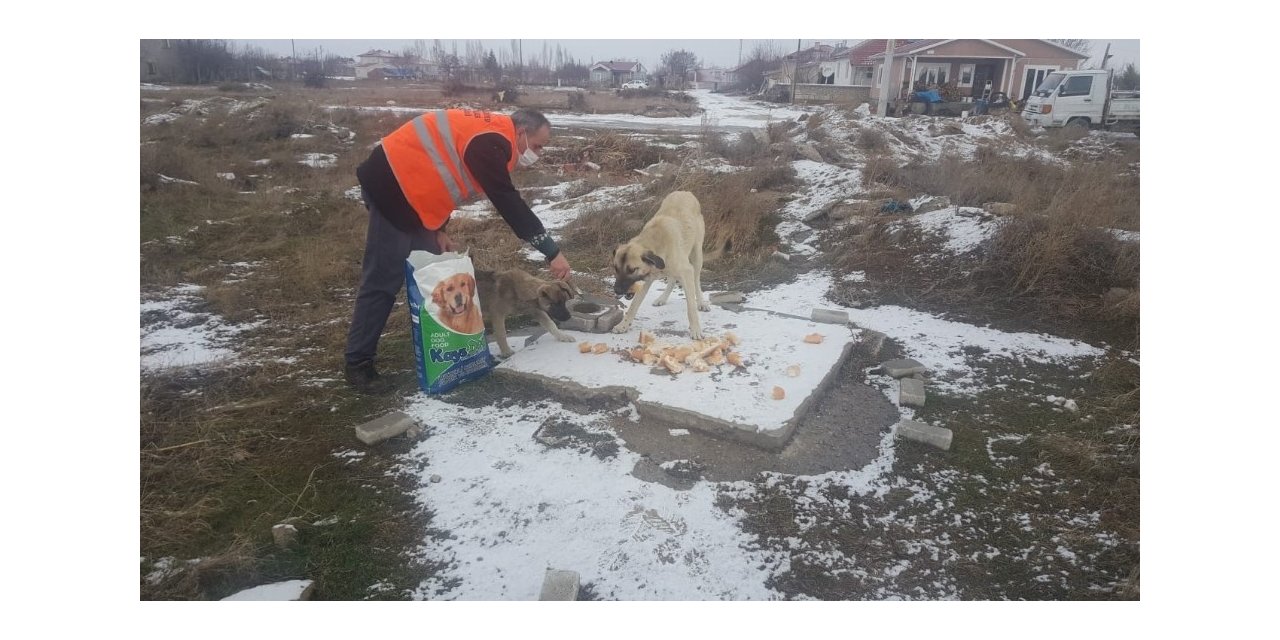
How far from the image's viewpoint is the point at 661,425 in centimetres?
318

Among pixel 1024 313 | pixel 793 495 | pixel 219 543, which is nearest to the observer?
pixel 219 543

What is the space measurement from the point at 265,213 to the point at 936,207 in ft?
31.6

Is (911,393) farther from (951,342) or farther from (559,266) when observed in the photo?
(559,266)

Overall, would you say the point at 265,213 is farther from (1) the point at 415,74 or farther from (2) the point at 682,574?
(2) the point at 682,574

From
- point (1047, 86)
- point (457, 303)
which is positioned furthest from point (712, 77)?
point (1047, 86)

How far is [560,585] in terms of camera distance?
2082 mm

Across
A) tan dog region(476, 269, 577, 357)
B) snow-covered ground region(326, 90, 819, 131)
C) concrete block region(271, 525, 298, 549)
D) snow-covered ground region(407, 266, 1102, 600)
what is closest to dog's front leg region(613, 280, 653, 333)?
tan dog region(476, 269, 577, 357)

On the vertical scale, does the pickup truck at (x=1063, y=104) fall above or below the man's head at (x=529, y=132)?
above

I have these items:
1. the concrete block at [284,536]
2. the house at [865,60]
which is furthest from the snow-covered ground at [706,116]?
the concrete block at [284,536]

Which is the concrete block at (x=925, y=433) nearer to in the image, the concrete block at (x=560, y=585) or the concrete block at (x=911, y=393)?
the concrete block at (x=911, y=393)

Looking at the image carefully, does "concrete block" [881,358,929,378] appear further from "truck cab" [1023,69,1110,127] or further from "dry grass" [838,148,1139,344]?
"truck cab" [1023,69,1110,127]

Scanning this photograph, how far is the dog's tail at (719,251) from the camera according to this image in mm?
6762

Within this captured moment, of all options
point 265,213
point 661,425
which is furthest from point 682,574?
point 265,213

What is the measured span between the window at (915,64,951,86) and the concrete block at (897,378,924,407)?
1070 cm
